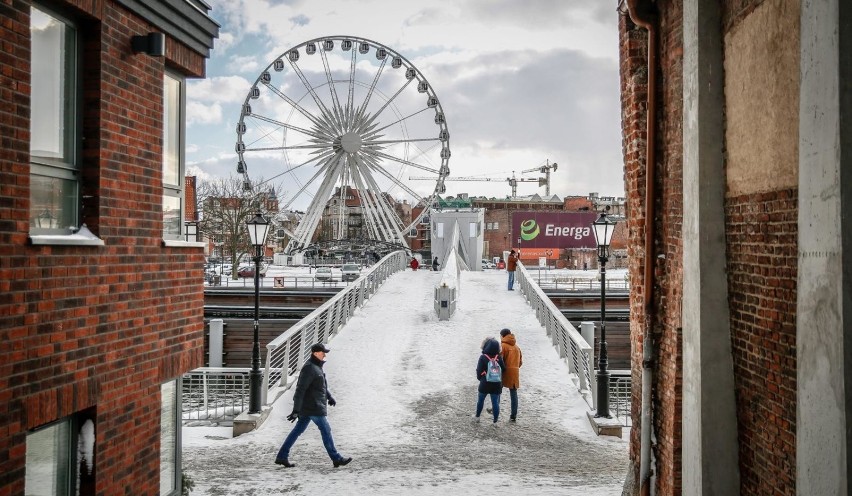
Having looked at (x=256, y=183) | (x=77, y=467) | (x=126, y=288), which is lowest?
(x=77, y=467)

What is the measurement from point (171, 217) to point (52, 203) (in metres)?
1.67

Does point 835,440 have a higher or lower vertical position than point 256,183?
lower

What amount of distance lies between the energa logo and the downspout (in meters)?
59.5

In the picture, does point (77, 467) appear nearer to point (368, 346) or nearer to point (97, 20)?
point (97, 20)

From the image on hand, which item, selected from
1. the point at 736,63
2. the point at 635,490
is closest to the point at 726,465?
the point at 635,490

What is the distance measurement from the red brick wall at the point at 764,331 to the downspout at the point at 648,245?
3.87 feet

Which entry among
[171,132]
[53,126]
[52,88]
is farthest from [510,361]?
[52,88]

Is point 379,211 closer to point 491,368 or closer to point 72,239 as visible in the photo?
point 491,368

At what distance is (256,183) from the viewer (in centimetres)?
5778

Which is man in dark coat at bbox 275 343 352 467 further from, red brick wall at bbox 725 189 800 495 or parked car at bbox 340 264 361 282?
parked car at bbox 340 264 361 282

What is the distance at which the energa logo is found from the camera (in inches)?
2576

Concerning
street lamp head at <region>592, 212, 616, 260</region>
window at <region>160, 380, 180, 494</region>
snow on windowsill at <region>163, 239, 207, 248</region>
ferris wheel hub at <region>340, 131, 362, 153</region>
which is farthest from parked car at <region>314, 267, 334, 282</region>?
snow on windowsill at <region>163, 239, 207, 248</region>

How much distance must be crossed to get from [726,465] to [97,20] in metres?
5.50

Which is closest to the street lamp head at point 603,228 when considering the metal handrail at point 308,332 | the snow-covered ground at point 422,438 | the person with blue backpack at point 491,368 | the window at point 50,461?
the snow-covered ground at point 422,438
